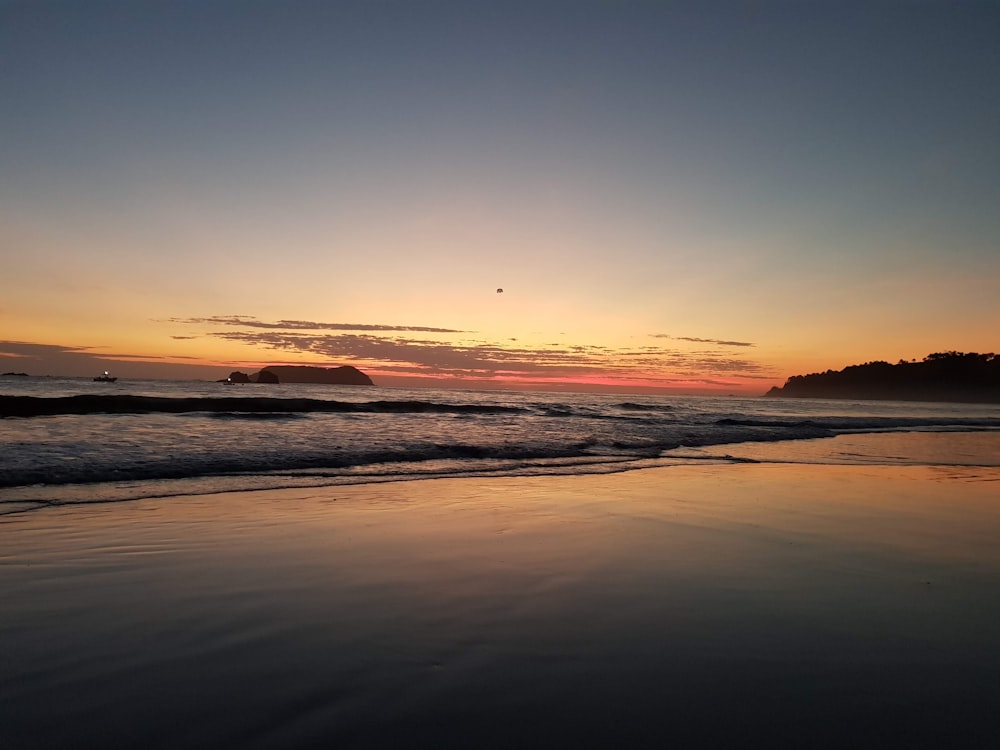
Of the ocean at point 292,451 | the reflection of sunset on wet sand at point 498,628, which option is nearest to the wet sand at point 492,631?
the reflection of sunset on wet sand at point 498,628

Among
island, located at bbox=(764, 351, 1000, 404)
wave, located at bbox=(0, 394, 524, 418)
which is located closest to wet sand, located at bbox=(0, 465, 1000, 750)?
wave, located at bbox=(0, 394, 524, 418)

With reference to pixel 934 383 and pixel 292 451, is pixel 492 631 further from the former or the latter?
pixel 934 383

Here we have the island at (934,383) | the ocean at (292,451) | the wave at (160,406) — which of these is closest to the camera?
the ocean at (292,451)

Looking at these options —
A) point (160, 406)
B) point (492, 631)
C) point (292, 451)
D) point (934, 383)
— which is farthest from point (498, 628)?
point (934, 383)

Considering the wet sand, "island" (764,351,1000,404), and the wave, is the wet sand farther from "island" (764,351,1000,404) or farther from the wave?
"island" (764,351,1000,404)

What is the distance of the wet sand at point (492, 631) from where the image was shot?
2350 mm

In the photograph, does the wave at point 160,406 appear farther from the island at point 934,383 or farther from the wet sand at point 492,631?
the island at point 934,383

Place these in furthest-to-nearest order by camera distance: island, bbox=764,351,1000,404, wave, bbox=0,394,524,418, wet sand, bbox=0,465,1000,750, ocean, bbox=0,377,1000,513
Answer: island, bbox=764,351,1000,404
wave, bbox=0,394,524,418
ocean, bbox=0,377,1000,513
wet sand, bbox=0,465,1000,750

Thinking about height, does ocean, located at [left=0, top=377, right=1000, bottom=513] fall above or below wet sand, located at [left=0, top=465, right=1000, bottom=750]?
below

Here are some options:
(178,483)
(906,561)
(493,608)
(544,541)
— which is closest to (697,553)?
(544,541)

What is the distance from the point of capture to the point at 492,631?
11.0 ft

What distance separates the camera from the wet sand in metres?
2.35

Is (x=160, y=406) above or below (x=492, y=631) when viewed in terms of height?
below

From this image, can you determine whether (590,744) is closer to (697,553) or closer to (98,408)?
(697,553)
